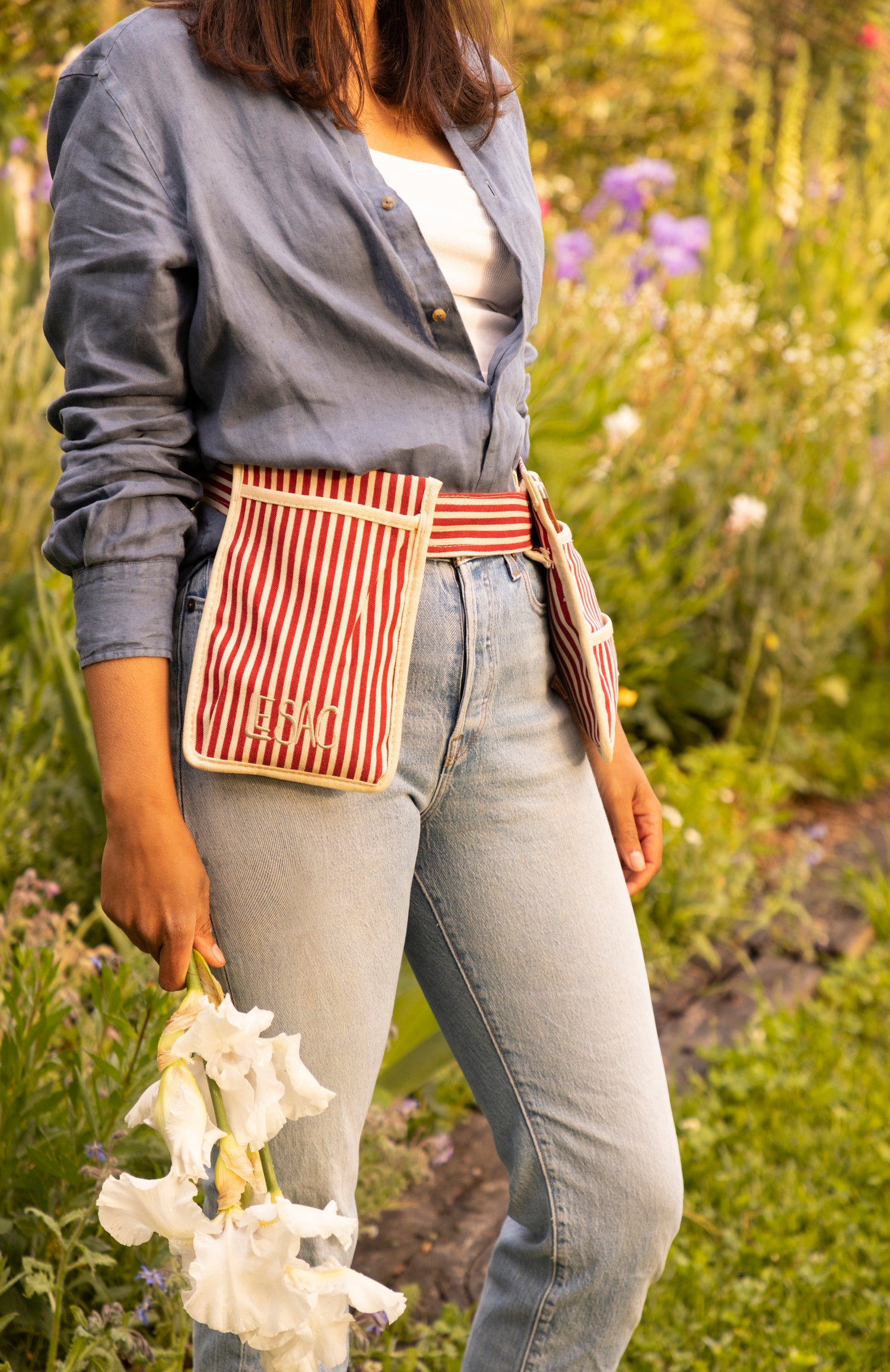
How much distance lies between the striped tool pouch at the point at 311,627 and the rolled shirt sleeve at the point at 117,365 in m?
0.06

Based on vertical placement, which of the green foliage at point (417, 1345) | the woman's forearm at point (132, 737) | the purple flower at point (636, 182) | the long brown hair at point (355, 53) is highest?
the long brown hair at point (355, 53)

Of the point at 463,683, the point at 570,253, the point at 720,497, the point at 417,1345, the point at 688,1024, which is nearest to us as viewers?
the point at 463,683

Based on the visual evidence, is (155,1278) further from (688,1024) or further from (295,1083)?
(688,1024)

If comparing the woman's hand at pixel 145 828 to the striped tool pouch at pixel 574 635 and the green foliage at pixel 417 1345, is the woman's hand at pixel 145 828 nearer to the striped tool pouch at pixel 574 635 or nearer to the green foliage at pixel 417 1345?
the striped tool pouch at pixel 574 635

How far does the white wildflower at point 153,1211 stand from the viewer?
0.87 m

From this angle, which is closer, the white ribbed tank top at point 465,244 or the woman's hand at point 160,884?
the woman's hand at point 160,884

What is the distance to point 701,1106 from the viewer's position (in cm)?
240

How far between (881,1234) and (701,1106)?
0.40 meters

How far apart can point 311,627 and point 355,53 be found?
557 mm

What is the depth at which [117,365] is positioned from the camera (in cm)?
102

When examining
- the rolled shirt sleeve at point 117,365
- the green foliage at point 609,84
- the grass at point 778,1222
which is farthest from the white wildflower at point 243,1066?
the green foliage at point 609,84

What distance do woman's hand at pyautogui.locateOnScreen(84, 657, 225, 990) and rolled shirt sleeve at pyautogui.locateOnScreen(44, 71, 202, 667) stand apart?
34 millimetres

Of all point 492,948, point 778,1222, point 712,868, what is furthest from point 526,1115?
point 712,868

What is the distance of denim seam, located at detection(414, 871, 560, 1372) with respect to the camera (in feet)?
3.84
